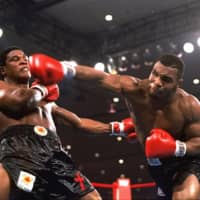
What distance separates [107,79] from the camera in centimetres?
239

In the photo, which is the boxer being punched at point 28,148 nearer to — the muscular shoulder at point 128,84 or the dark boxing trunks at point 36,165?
the dark boxing trunks at point 36,165

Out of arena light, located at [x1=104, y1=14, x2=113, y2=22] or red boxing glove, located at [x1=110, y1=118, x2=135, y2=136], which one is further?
arena light, located at [x1=104, y1=14, x2=113, y2=22]

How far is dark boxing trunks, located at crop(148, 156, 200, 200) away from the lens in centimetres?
242

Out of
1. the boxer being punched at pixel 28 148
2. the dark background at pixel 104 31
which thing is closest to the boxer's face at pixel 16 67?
the boxer being punched at pixel 28 148

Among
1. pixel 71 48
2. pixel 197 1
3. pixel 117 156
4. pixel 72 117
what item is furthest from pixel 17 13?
pixel 117 156

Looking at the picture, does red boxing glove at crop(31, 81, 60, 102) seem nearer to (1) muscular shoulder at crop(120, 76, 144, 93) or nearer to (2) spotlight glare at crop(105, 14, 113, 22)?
(1) muscular shoulder at crop(120, 76, 144, 93)

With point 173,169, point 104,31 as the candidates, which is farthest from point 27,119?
Result: point 104,31

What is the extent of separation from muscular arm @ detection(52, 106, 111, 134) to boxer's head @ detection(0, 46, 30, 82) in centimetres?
50

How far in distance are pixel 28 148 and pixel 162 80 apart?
807 mm

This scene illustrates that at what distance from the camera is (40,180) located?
2211mm

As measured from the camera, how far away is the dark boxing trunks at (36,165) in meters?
2.17

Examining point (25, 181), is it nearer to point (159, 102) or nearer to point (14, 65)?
point (14, 65)

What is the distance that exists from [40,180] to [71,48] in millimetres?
4466

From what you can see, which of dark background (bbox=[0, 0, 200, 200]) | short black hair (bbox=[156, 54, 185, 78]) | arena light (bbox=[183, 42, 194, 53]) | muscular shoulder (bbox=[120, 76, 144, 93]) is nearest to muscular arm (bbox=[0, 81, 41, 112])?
muscular shoulder (bbox=[120, 76, 144, 93])
